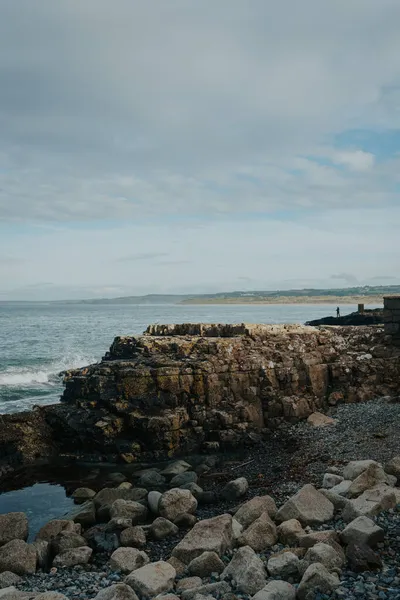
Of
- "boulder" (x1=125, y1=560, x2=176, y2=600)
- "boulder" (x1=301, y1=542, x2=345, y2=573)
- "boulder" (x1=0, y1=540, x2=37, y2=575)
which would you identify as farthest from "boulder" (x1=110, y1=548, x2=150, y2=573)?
"boulder" (x1=301, y1=542, x2=345, y2=573)

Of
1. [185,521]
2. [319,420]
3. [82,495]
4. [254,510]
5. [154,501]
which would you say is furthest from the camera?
[319,420]

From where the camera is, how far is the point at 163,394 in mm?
21266

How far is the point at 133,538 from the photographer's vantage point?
12.5 metres

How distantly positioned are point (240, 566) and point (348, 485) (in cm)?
500

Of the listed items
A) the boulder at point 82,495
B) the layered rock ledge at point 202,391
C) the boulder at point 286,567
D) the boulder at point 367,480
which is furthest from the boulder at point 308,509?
the layered rock ledge at point 202,391

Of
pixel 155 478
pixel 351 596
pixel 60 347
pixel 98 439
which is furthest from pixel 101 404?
pixel 60 347

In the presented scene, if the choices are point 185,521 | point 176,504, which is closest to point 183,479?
point 176,504

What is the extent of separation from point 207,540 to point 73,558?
2971 millimetres

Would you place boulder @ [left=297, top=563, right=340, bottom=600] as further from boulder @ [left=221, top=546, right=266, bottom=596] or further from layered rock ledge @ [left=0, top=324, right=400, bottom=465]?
layered rock ledge @ [left=0, top=324, right=400, bottom=465]

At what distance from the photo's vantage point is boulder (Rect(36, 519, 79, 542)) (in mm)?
13008

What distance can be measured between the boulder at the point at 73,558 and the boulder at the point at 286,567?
421 centimetres

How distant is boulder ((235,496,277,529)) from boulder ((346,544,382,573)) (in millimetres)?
3312

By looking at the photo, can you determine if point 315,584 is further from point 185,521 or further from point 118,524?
point 118,524

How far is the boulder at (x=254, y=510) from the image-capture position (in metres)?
12.6
